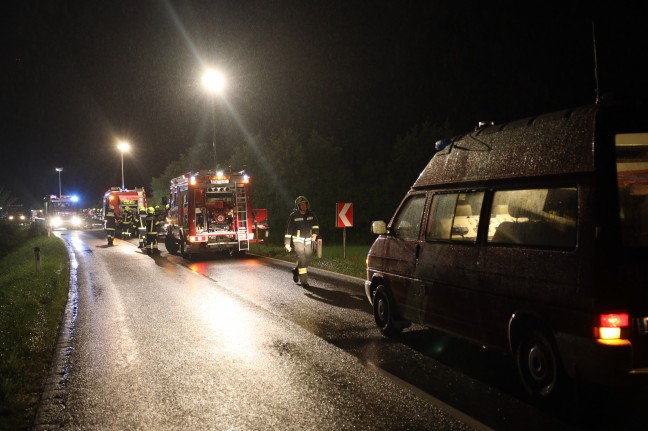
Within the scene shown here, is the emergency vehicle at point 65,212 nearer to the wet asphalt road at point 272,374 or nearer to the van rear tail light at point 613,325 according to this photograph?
the wet asphalt road at point 272,374

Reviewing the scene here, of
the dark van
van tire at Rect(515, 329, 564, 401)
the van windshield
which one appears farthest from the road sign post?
the van windshield

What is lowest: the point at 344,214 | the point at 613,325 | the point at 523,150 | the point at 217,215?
the point at 613,325

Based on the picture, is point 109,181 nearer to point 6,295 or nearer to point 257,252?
point 257,252

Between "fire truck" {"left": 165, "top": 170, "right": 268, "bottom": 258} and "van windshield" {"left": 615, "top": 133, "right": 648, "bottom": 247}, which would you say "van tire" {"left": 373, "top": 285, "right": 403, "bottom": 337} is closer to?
"van windshield" {"left": 615, "top": 133, "right": 648, "bottom": 247}

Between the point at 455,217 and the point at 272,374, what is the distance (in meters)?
2.56

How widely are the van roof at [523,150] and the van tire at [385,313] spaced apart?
1.66 meters

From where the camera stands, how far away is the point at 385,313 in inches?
307

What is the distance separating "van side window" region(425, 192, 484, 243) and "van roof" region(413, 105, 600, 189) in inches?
7.5

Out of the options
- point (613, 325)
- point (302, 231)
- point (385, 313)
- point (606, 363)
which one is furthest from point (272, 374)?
point (302, 231)

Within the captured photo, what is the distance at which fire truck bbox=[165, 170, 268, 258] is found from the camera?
20.5 meters

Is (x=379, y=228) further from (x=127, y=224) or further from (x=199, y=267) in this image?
(x=127, y=224)

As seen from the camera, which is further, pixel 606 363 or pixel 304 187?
pixel 304 187

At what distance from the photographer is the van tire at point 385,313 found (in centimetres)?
762

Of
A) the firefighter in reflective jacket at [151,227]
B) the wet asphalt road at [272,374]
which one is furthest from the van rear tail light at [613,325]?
the firefighter in reflective jacket at [151,227]
